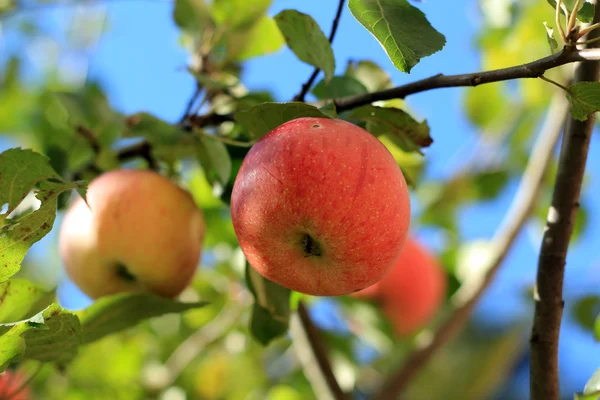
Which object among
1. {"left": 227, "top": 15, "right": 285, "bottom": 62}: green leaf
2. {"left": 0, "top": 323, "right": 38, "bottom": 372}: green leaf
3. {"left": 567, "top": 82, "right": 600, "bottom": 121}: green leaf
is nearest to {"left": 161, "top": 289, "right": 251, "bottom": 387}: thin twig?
{"left": 227, "top": 15, "right": 285, "bottom": 62}: green leaf

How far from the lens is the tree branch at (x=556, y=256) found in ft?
2.40

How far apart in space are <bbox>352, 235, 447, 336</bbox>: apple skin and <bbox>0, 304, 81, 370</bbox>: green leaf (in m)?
0.82

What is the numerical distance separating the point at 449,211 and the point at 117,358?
39.5 inches

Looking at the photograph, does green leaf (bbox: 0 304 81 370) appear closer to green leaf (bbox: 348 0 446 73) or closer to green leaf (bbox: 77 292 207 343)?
green leaf (bbox: 77 292 207 343)

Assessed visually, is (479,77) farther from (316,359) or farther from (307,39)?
(316,359)

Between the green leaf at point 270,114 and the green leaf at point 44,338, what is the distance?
294 mm

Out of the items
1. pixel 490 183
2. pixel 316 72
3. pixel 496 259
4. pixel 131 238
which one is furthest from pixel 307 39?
pixel 490 183

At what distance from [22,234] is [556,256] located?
0.57m

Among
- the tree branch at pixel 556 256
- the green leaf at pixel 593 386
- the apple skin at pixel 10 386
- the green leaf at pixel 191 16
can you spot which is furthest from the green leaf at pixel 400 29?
the apple skin at pixel 10 386

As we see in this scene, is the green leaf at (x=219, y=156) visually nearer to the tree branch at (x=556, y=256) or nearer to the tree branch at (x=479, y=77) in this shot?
the tree branch at (x=479, y=77)

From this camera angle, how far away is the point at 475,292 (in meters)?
1.41

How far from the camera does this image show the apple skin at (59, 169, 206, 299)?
92cm

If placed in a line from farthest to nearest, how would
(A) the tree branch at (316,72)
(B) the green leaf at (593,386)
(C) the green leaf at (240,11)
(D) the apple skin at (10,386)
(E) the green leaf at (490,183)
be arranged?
(E) the green leaf at (490,183) < (C) the green leaf at (240,11) < (D) the apple skin at (10,386) < (A) the tree branch at (316,72) < (B) the green leaf at (593,386)

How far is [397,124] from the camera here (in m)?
0.81
